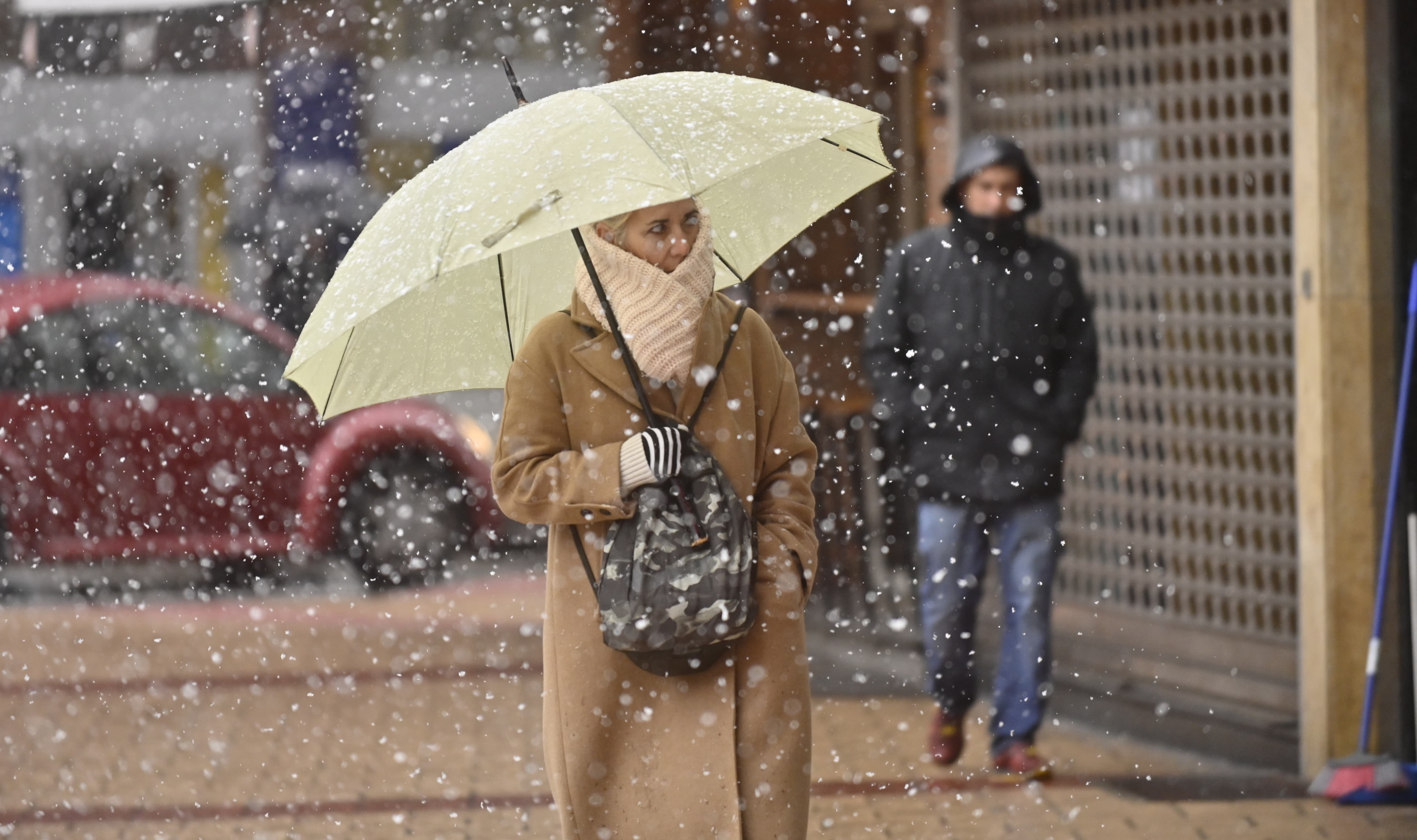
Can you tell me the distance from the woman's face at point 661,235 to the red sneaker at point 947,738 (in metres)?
3.24

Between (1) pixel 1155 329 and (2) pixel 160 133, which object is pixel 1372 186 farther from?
(2) pixel 160 133

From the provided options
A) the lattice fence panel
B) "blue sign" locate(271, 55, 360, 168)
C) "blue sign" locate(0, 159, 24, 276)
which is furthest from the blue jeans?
"blue sign" locate(0, 159, 24, 276)

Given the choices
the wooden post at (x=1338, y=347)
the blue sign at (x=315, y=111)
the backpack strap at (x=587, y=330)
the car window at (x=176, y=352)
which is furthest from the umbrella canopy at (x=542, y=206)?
the blue sign at (x=315, y=111)

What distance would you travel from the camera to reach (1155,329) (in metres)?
8.00

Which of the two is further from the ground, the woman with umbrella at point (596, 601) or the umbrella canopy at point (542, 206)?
the umbrella canopy at point (542, 206)

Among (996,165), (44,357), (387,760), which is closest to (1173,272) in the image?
(996,165)

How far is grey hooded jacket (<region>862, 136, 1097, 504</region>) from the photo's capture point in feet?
20.5

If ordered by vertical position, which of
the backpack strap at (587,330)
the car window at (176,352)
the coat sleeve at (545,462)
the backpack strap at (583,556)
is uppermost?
the backpack strap at (587,330)

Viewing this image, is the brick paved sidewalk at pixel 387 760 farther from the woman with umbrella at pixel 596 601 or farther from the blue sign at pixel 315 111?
the blue sign at pixel 315 111

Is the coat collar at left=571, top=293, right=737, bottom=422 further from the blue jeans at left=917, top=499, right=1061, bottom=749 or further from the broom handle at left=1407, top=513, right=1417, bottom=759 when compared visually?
the broom handle at left=1407, top=513, right=1417, bottom=759

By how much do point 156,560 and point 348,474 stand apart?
126 centimetres

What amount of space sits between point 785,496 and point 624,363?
1.36 ft

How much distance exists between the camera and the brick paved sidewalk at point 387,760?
578 centimetres

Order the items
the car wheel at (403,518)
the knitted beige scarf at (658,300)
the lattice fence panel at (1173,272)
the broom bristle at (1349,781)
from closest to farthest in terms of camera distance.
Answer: the knitted beige scarf at (658,300) → the broom bristle at (1349,781) → the lattice fence panel at (1173,272) → the car wheel at (403,518)
